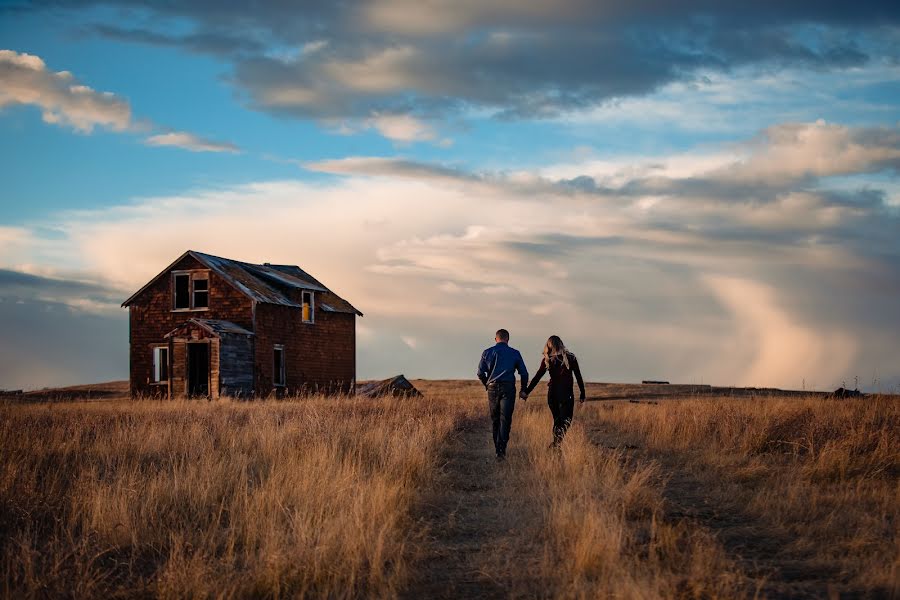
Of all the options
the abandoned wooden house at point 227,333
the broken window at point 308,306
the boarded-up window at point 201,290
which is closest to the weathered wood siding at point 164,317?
the abandoned wooden house at point 227,333

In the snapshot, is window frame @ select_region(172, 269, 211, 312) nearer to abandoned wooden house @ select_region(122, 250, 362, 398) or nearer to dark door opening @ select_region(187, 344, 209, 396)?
abandoned wooden house @ select_region(122, 250, 362, 398)

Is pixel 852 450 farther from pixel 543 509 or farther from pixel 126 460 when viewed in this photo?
pixel 126 460

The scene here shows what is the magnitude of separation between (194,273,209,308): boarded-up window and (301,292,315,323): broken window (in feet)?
13.9

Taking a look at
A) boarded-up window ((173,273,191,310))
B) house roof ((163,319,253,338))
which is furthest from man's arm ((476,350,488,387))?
boarded-up window ((173,273,191,310))

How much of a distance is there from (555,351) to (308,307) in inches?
984

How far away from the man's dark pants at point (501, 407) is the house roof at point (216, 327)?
802 inches

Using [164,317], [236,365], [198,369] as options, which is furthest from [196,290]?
[236,365]

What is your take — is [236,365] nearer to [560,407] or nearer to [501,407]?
[501,407]

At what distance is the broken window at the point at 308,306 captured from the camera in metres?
36.3

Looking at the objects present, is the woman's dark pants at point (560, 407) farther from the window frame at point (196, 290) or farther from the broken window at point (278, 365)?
the window frame at point (196, 290)

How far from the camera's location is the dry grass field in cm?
577

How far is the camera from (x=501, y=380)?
Result: 12.9 m

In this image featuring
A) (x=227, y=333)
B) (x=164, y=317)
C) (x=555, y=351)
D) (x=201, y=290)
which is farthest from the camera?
(x=164, y=317)

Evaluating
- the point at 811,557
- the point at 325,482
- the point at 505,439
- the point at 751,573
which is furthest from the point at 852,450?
the point at 325,482
